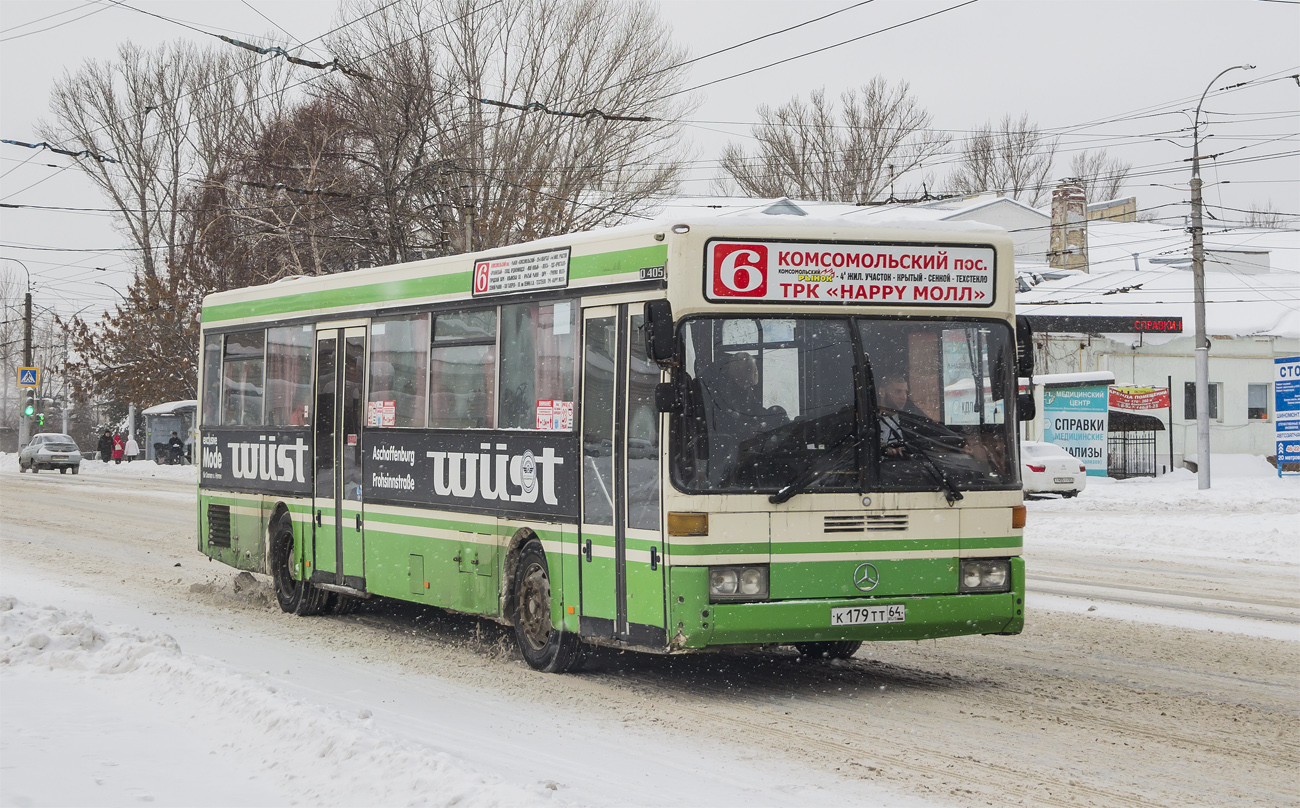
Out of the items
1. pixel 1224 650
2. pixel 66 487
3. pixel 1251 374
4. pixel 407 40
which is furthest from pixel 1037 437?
pixel 1224 650

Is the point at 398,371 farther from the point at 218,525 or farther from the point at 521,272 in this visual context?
the point at 218,525

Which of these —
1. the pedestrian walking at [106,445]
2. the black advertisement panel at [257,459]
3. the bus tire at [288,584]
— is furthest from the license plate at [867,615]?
the pedestrian walking at [106,445]

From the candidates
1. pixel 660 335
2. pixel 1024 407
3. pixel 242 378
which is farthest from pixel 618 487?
pixel 242 378

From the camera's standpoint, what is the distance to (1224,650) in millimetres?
10500

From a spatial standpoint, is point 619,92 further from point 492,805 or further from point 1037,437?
point 492,805

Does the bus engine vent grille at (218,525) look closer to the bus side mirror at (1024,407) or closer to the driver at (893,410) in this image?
the driver at (893,410)

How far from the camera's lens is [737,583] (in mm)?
8344

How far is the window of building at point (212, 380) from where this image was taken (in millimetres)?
15055

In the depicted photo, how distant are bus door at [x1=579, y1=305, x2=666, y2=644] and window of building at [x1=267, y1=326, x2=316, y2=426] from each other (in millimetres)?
4627

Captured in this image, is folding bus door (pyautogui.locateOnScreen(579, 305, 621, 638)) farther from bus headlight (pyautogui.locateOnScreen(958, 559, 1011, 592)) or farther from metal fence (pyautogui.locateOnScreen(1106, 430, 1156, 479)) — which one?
metal fence (pyautogui.locateOnScreen(1106, 430, 1156, 479))

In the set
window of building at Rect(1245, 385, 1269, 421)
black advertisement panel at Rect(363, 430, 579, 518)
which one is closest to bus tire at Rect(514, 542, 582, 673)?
black advertisement panel at Rect(363, 430, 579, 518)

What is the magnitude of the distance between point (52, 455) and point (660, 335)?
166 feet

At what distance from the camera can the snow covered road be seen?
6121 mm

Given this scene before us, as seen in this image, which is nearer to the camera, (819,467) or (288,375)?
(819,467)
